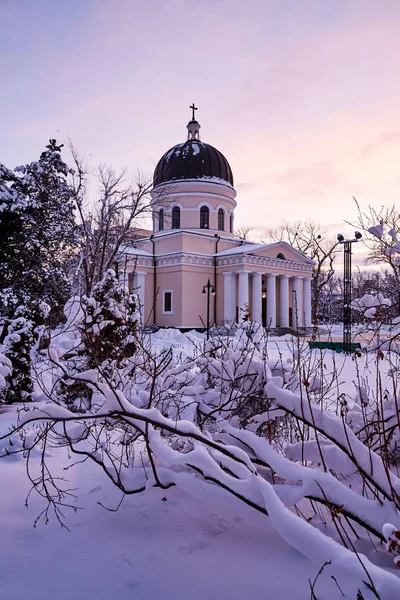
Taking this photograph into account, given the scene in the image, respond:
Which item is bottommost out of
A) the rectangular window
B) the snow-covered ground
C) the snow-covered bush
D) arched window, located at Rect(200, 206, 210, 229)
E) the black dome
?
the snow-covered ground

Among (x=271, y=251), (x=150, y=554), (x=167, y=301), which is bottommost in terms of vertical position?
(x=150, y=554)

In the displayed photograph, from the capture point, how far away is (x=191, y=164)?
31.9 metres

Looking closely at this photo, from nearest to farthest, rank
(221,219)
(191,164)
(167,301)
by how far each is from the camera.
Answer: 1. (167,301)
2. (191,164)
3. (221,219)

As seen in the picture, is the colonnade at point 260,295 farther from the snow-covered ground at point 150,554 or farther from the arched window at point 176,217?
the snow-covered ground at point 150,554

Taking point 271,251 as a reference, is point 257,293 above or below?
below

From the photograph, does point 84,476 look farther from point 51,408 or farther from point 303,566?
point 303,566

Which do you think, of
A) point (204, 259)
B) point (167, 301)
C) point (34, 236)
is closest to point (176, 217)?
point (204, 259)

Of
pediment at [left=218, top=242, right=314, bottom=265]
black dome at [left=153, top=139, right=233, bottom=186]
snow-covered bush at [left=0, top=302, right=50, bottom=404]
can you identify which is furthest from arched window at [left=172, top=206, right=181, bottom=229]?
snow-covered bush at [left=0, top=302, right=50, bottom=404]

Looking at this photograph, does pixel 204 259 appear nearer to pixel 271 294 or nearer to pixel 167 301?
pixel 167 301

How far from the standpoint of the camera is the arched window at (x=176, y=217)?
1265 inches

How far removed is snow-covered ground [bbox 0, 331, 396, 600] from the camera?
251cm

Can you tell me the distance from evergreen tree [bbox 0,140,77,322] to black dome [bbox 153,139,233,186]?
54.4ft

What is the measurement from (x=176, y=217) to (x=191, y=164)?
4029mm

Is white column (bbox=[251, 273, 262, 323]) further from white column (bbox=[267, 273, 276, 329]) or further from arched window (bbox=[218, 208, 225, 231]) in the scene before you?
arched window (bbox=[218, 208, 225, 231])
